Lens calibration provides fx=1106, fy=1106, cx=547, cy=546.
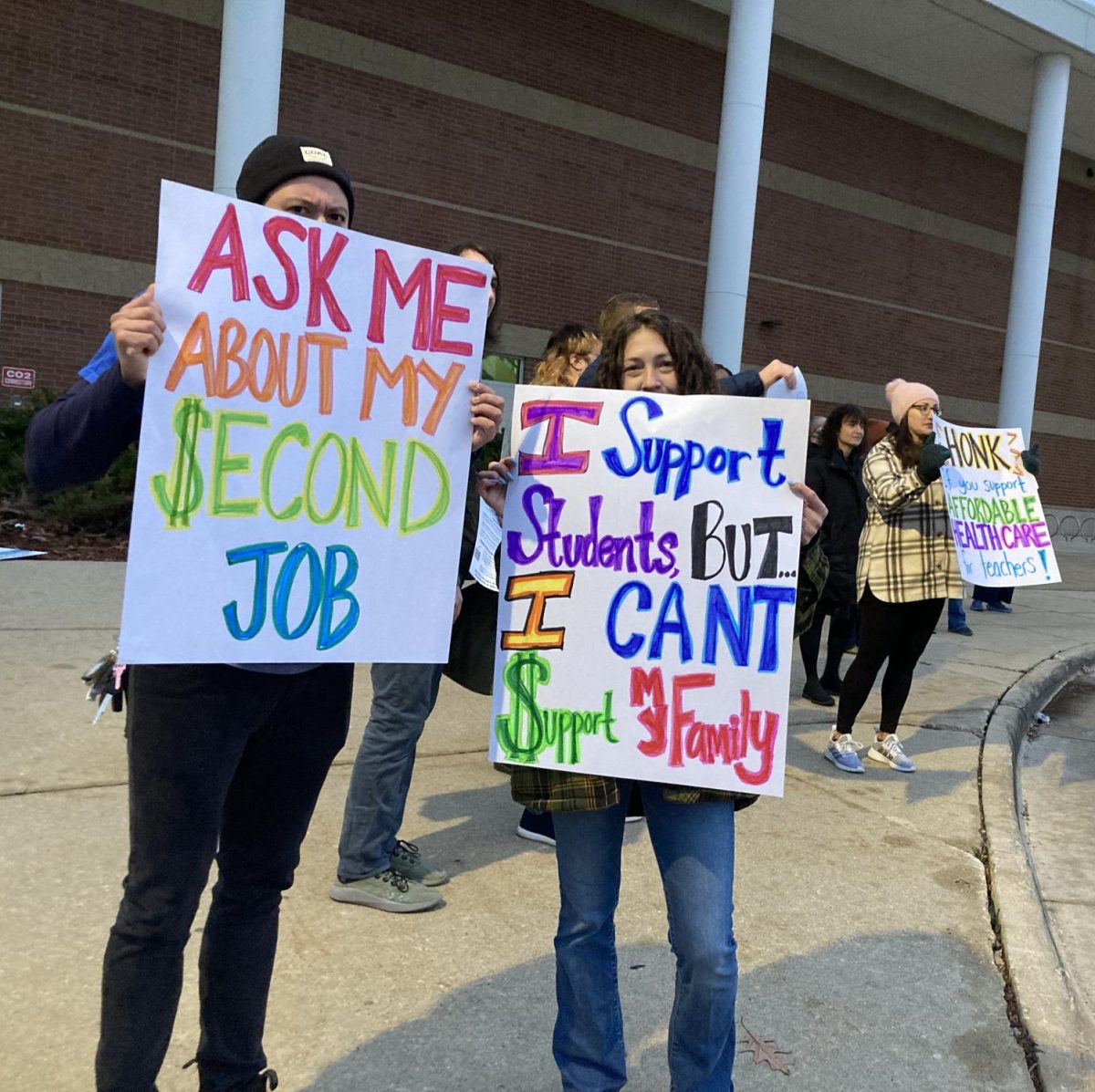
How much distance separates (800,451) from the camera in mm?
2223

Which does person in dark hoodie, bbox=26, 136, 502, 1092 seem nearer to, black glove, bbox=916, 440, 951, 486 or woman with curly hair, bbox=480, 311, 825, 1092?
woman with curly hair, bbox=480, 311, 825, 1092

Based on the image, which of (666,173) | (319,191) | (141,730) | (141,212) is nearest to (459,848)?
(141,730)

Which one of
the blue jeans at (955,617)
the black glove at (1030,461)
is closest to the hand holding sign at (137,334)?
the black glove at (1030,461)

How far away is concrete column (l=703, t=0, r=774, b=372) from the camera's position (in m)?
11.9

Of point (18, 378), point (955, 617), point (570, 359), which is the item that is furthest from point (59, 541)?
point (955, 617)

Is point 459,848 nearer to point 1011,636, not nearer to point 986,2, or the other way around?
point 1011,636

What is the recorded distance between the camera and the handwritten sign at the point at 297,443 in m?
1.81

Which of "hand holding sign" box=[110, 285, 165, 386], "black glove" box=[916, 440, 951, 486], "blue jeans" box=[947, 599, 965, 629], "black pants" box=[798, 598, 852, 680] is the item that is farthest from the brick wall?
"hand holding sign" box=[110, 285, 165, 386]

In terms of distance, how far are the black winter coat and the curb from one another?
3.75 ft

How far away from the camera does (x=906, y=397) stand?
4973 mm

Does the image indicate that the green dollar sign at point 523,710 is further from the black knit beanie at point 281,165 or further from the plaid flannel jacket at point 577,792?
the black knit beanie at point 281,165

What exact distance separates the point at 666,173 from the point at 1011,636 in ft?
29.8

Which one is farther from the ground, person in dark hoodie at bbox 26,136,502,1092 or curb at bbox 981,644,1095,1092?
person in dark hoodie at bbox 26,136,502,1092

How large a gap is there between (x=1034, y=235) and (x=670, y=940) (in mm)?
15682
